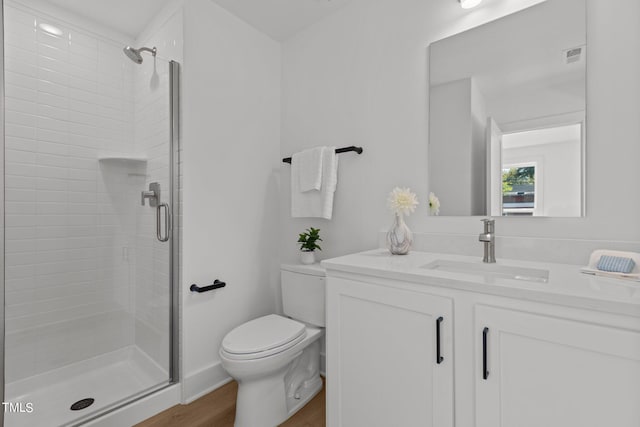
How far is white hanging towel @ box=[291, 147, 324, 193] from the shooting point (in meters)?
1.82

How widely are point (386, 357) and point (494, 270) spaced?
1.85 ft

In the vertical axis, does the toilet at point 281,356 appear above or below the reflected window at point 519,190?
below

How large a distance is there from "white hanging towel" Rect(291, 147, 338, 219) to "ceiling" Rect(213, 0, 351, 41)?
90 cm

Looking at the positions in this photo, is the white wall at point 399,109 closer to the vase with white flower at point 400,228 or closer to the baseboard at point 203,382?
the vase with white flower at point 400,228

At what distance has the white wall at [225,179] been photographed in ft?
5.60

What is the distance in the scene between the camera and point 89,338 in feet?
5.95

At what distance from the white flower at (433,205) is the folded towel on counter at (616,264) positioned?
64 cm

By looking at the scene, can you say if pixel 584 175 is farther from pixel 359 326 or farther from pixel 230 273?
pixel 230 273

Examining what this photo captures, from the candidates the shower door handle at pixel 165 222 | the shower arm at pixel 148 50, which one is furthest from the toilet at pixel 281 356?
the shower arm at pixel 148 50

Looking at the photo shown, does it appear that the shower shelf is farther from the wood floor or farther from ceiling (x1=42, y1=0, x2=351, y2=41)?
the wood floor

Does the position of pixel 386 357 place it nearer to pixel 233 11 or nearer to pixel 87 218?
pixel 87 218

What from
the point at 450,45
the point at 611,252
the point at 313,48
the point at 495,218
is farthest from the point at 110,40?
the point at 611,252

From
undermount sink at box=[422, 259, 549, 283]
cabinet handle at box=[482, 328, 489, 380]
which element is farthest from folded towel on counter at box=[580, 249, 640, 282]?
cabinet handle at box=[482, 328, 489, 380]

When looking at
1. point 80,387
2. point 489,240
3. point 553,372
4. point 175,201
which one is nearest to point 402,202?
point 489,240
